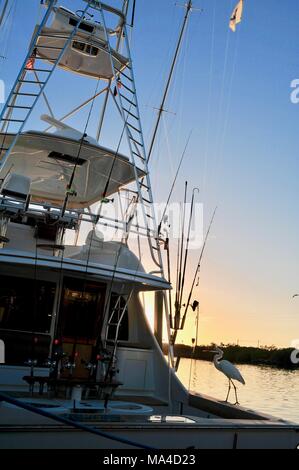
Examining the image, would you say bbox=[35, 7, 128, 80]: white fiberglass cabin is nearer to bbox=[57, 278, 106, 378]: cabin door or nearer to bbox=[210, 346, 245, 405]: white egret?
bbox=[57, 278, 106, 378]: cabin door

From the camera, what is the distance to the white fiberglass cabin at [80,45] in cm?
1094

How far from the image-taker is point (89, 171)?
10797 millimetres

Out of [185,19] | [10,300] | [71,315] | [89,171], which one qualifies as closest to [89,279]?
[71,315]

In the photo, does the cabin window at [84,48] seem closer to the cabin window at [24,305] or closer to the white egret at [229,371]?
the cabin window at [24,305]

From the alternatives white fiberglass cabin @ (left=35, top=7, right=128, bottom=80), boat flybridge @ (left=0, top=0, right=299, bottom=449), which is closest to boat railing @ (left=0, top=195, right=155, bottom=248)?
boat flybridge @ (left=0, top=0, right=299, bottom=449)

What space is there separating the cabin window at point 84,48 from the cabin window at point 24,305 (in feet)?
18.1

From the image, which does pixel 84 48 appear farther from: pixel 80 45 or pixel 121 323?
pixel 121 323

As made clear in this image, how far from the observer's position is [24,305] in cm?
851

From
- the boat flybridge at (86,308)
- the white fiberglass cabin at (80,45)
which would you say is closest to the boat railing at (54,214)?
the boat flybridge at (86,308)

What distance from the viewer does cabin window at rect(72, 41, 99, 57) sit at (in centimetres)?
1130

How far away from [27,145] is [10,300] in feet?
10.3

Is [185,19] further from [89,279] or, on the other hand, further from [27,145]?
[89,279]
